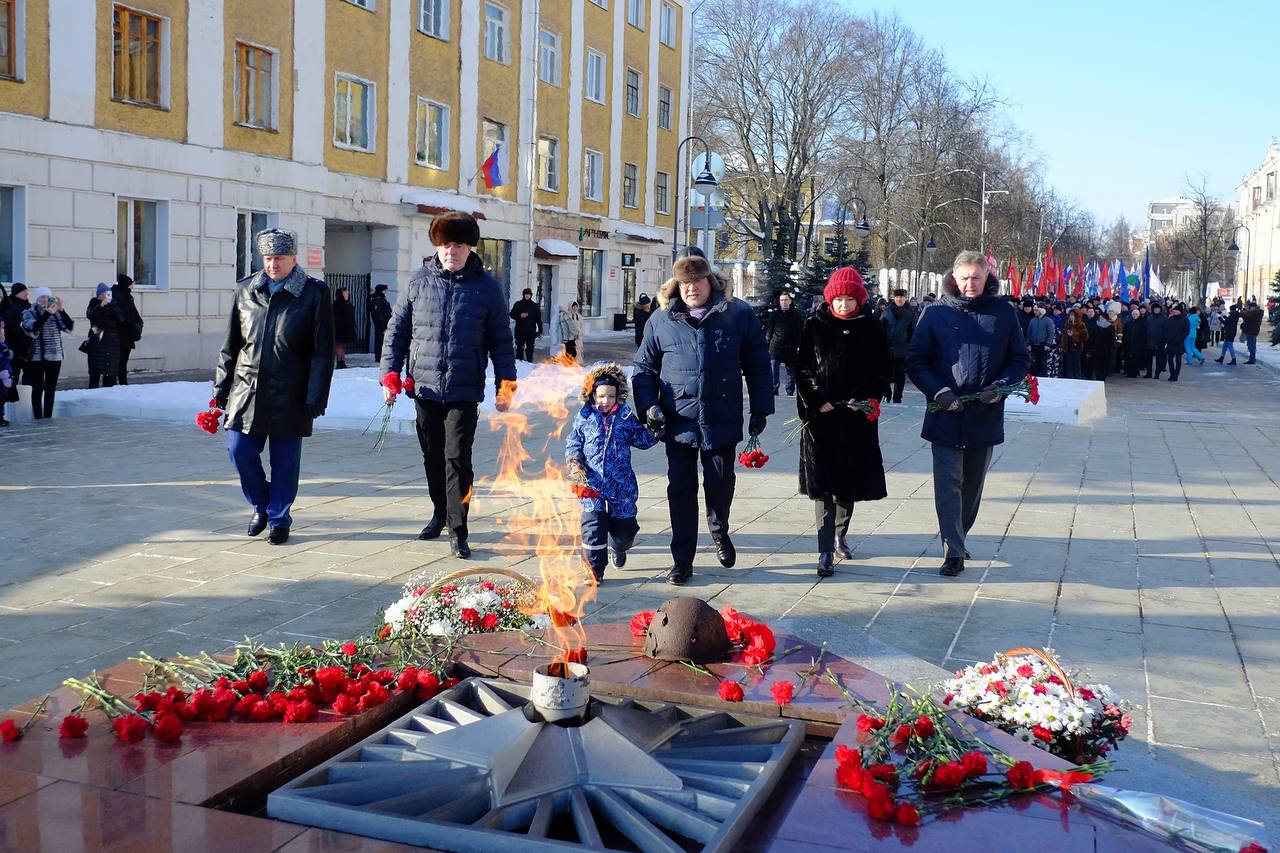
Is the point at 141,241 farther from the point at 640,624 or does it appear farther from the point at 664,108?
the point at 664,108

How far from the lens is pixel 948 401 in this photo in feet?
23.4

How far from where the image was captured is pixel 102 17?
1975 cm

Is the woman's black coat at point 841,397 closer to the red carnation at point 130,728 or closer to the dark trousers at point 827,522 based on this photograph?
the dark trousers at point 827,522

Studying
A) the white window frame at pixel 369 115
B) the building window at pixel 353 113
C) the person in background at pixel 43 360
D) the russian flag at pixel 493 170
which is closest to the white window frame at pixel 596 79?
the russian flag at pixel 493 170

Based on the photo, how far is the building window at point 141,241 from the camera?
20750 mm

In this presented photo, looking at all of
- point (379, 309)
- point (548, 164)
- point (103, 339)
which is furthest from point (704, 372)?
point (548, 164)

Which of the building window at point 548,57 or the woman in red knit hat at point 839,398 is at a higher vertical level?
the building window at point 548,57

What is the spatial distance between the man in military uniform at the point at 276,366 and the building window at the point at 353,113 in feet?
63.0

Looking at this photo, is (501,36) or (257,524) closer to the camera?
(257,524)

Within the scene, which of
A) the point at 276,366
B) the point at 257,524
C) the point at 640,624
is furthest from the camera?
the point at 257,524

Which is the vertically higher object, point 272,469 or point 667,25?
point 667,25

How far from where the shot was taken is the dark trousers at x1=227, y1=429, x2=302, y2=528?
24.8ft

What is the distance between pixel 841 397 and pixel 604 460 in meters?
1.43

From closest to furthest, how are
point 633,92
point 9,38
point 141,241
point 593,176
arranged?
point 9,38 → point 141,241 → point 593,176 → point 633,92
